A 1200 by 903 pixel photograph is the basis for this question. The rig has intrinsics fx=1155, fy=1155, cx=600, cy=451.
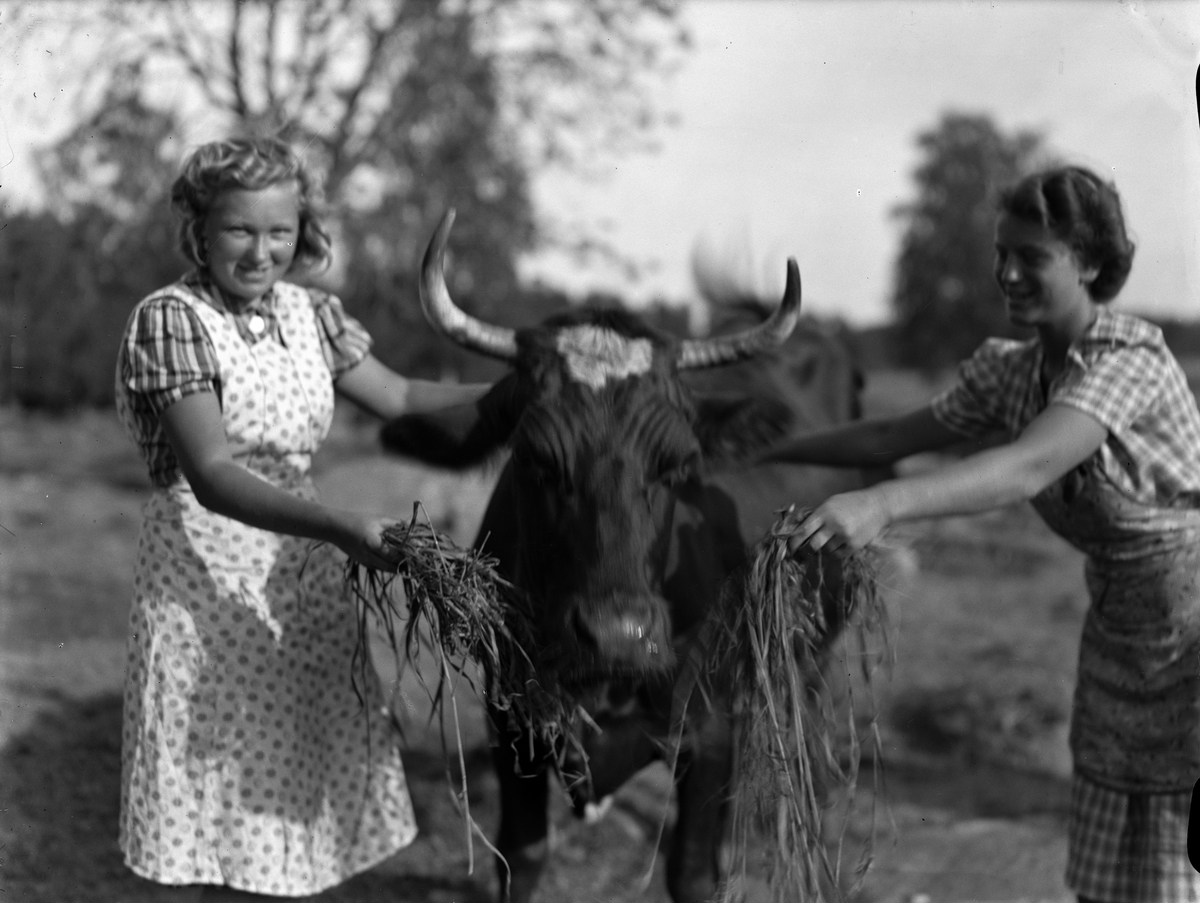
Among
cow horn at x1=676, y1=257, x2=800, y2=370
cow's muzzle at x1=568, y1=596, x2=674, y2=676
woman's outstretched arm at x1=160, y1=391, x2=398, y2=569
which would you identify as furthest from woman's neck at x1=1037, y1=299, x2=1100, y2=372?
woman's outstretched arm at x1=160, y1=391, x2=398, y2=569

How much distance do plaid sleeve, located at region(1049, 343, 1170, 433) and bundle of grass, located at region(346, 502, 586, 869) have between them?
1.53 m

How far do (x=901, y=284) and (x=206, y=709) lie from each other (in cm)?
3618

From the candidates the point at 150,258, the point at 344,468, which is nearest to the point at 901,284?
the point at 344,468

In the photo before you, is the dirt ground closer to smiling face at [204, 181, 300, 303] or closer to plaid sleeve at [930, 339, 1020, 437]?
plaid sleeve at [930, 339, 1020, 437]

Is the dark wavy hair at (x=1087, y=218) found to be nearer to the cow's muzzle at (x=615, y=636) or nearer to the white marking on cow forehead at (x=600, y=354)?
the white marking on cow forehead at (x=600, y=354)

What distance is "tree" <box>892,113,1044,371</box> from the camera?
106 ft

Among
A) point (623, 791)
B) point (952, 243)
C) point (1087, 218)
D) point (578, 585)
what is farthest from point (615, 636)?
point (952, 243)

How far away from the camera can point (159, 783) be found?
2.90 meters

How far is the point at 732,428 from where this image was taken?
351 cm

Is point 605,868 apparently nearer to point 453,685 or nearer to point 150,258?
point 453,685

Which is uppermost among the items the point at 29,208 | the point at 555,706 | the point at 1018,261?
the point at 1018,261

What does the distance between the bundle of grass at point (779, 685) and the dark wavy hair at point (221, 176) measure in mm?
1578

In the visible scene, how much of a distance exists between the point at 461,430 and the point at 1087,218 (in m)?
1.89

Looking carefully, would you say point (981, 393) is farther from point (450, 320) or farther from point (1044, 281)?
point (450, 320)
